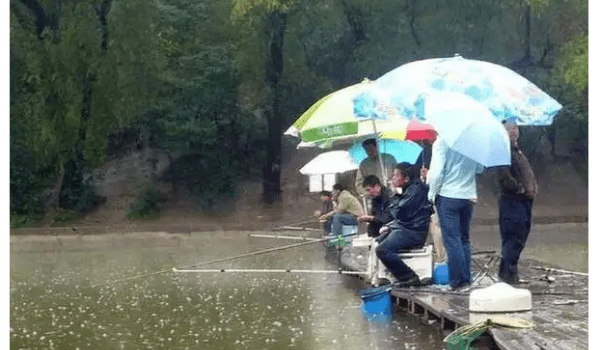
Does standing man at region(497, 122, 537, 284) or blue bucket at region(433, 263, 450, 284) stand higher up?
standing man at region(497, 122, 537, 284)

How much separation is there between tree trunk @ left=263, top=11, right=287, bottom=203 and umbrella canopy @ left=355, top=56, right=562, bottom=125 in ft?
69.6

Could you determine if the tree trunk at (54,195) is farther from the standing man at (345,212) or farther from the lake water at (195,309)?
the standing man at (345,212)

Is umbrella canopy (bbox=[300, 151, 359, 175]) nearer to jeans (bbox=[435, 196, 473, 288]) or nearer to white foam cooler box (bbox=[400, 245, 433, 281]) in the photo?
white foam cooler box (bbox=[400, 245, 433, 281])

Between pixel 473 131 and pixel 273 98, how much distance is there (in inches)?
905

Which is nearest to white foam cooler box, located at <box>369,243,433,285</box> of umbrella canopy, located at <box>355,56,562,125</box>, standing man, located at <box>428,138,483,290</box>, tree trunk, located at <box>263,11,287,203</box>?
standing man, located at <box>428,138,483,290</box>

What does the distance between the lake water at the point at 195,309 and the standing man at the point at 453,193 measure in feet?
2.67

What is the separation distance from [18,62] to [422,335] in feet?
72.2

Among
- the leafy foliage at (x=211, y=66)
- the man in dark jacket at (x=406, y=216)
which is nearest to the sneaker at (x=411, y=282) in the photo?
the man in dark jacket at (x=406, y=216)

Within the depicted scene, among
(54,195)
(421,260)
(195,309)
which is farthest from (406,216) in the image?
(54,195)

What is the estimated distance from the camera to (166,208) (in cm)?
3166

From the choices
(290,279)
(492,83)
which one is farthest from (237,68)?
(492,83)

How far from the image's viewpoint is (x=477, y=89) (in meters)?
10.5

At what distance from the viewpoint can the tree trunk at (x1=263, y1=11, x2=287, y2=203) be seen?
105 ft

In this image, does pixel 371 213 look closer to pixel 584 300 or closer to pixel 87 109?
pixel 584 300
